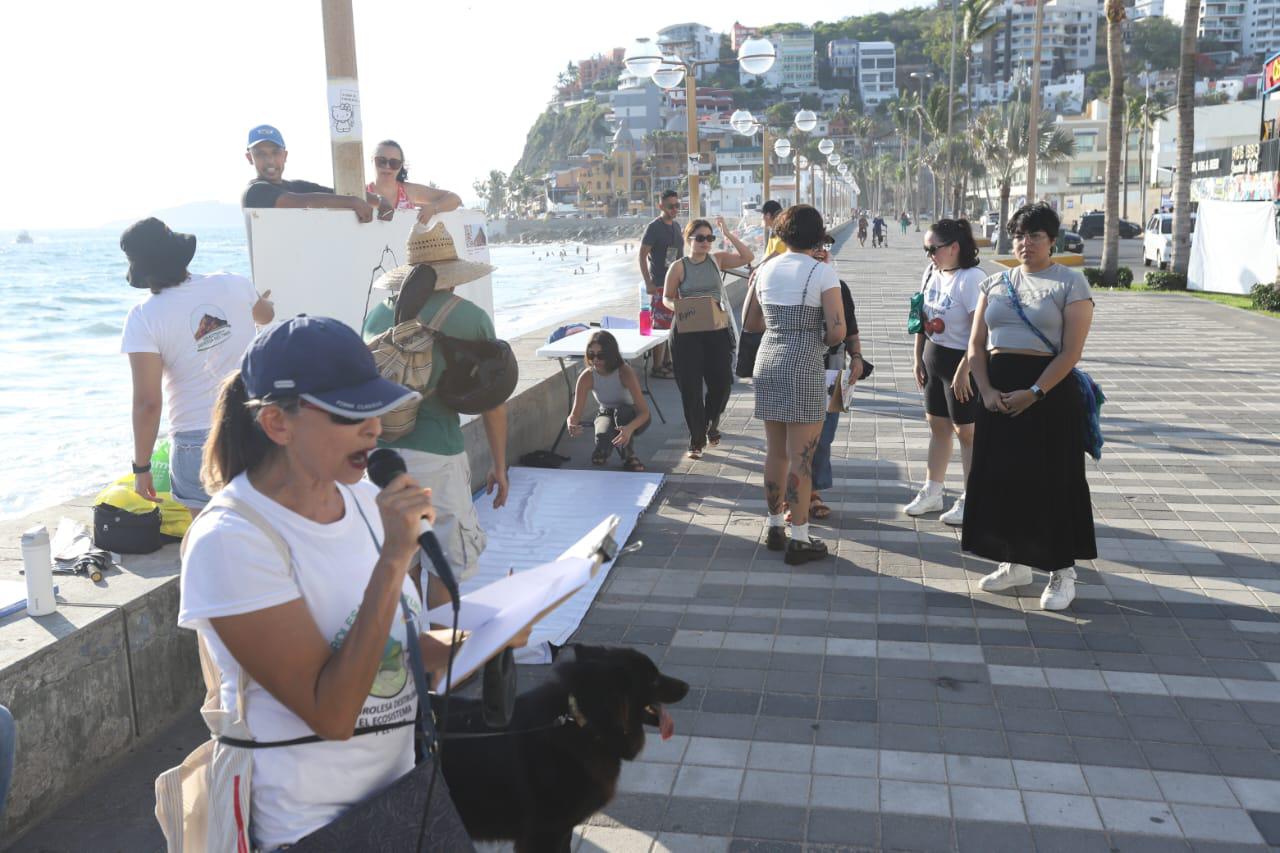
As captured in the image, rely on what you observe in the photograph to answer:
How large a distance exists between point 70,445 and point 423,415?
13.4 m

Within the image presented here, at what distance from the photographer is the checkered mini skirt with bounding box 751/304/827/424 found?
5457 mm

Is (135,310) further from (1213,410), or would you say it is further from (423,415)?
(1213,410)

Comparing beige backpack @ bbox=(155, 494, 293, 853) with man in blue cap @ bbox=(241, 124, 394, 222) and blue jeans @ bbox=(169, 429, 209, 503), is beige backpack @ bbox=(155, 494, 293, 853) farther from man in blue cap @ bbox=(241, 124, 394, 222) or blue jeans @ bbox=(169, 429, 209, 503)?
man in blue cap @ bbox=(241, 124, 394, 222)

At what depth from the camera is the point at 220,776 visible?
181cm

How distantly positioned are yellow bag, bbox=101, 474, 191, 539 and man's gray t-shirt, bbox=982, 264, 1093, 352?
3617 millimetres

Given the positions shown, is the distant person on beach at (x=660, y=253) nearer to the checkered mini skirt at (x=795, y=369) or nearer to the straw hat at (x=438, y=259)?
the checkered mini skirt at (x=795, y=369)

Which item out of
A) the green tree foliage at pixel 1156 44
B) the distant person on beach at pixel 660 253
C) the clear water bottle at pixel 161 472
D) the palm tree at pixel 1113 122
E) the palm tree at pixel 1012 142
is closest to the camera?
the clear water bottle at pixel 161 472

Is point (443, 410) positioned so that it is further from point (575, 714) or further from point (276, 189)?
point (276, 189)

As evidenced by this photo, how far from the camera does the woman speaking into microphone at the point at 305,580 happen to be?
168 cm

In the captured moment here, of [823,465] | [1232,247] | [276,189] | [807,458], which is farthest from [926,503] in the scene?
[1232,247]

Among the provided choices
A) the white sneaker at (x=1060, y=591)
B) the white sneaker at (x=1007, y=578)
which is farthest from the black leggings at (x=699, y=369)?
the white sneaker at (x=1060, y=591)

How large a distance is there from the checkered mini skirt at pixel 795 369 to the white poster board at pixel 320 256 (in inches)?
80.5

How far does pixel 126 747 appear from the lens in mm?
3674

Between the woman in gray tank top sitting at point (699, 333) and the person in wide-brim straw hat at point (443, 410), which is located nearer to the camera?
the person in wide-brim straw hat at point (443, 410)
